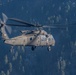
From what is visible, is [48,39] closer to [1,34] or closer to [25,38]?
[25,38]

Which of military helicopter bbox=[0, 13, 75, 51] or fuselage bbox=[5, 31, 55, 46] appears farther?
fuselage bbox=[5, 31, 55, 46]

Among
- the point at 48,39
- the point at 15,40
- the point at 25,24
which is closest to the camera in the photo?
→ the point at 25,24

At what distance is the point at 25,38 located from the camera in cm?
9994

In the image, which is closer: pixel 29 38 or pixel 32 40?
pixel 29 38

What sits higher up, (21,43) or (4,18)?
(4,18)

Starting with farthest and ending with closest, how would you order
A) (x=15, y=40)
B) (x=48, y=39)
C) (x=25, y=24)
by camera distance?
(x=48, y=39), (x=15, y=40), (x=25, y=24)

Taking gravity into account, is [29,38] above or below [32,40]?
above

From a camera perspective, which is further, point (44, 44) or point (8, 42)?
point (44, 44)

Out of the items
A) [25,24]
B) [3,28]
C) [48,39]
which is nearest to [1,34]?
[3,28]

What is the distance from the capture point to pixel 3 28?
94.5 m

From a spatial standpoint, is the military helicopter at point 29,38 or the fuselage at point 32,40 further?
the fuselage at point 32,40

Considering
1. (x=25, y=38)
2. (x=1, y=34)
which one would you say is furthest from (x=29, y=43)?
(x=1, y=34)

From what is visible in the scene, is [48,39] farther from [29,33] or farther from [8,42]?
[8,42]

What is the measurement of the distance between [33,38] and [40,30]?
269 centimetres
